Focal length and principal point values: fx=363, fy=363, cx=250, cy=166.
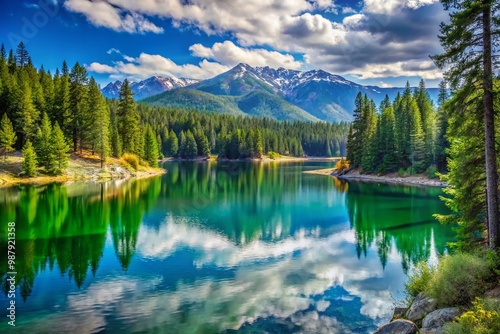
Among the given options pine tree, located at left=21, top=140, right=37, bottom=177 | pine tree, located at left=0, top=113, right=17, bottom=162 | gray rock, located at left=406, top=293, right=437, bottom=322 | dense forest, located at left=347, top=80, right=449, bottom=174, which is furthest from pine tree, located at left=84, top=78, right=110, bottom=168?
gray rock, located at left=406, top=293, right=437, bottom=322

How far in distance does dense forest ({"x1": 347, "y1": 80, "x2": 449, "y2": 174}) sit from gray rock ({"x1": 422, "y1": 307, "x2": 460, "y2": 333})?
7016 cm

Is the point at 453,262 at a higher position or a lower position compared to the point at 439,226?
higher

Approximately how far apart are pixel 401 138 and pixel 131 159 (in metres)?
65.9

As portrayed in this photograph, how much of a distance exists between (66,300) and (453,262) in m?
18.5

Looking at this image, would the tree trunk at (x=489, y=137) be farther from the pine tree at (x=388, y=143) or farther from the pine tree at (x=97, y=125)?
the pine tree at (x=97, y=125)

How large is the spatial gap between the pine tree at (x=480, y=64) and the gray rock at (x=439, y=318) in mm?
4583

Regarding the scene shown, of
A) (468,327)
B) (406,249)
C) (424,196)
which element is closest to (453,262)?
(468,327)

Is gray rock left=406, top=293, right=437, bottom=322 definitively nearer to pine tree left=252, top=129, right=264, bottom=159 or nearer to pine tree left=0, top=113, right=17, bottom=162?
pine tree left=0, top=113, right=17, bottom=162

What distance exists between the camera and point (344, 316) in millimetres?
17719

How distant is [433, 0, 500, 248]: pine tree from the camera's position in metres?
15.6

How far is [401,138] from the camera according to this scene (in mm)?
84312

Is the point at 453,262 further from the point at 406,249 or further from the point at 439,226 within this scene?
the point at 439,226

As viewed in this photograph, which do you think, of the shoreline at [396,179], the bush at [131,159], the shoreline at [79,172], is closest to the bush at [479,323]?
the shoreline at [396,179]

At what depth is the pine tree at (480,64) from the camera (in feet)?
51.1
